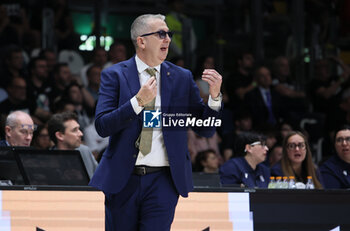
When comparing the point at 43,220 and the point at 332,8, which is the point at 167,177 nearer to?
the point at 43,220

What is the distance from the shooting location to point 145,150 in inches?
134

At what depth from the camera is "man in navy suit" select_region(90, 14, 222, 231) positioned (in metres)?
3.40

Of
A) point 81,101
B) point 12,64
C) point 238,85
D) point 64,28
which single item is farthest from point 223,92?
point 64,28

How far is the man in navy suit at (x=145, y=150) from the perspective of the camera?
340 cm

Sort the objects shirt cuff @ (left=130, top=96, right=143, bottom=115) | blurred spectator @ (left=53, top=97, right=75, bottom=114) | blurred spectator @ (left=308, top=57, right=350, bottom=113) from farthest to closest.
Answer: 1. blurred spectator @ (left=308, top=57, right=350, bottom=113)
2. blurred spectator @ (left=53, top=97, right=75, bottom=114)
3. shirt cuff @ (left=130, top=96, right=143, bottom=115)

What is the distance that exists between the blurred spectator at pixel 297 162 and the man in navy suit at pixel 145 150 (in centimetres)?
342

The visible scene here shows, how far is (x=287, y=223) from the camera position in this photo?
517cm

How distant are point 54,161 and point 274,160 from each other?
3610mm

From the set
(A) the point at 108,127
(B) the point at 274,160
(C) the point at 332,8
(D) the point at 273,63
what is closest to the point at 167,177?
(A) the point at 108,127

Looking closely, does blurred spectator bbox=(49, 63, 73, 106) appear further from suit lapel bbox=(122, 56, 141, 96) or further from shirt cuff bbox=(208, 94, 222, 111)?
shirt cuff bbox=(208, 94, 222, 111)

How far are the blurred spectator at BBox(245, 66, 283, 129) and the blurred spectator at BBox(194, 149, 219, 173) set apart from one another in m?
1.09

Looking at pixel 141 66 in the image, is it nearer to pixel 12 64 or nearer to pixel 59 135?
pixel 59 135

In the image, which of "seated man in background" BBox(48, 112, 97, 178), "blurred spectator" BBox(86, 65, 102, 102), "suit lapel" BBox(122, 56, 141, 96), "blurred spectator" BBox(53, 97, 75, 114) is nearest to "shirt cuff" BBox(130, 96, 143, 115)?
"suit lapel" BBox(122, 56, 141, 96)

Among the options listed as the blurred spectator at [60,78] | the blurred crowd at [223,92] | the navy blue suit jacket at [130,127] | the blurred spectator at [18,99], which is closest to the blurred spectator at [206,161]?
the blurred crowd at [223,92]
